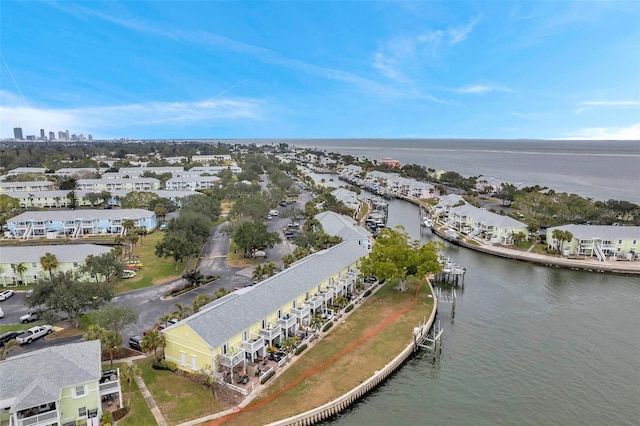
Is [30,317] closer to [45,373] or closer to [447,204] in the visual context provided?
[45,373]

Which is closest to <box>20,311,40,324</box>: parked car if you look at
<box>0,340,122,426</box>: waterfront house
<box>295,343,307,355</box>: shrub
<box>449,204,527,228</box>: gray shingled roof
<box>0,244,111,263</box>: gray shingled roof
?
<box>0,244,111,263</box>: gray shingled roof

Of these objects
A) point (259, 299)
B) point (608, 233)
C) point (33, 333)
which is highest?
point (608, 233)

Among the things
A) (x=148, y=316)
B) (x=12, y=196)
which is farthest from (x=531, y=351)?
(x=12, y=196)

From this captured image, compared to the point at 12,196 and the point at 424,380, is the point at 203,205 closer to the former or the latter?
the point at 12,196

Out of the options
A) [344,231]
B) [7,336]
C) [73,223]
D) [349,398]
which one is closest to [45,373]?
[7,336]

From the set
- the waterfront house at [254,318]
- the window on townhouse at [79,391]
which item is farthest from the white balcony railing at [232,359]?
the window on townhouse at [79,391]

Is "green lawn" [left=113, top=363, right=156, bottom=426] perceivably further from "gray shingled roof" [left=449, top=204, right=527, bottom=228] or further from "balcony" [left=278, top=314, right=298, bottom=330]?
"gray shingled roof" [left=449, top=204, right=527, bottom=228]
